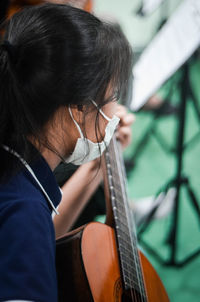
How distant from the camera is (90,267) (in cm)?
68

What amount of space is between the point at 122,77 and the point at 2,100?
0.22 m

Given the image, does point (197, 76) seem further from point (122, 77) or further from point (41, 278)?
point (41, 278)

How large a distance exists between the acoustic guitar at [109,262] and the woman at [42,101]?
0.11 metres

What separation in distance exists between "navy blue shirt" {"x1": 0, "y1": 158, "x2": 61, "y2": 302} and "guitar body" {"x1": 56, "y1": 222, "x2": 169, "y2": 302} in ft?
0.40

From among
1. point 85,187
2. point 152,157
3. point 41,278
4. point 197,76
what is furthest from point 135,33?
point 41,278

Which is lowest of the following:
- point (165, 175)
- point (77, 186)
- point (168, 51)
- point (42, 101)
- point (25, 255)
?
point (165, 175)

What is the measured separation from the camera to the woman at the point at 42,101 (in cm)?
52

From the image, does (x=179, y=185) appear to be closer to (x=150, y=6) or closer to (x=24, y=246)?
(x=150, y=6)

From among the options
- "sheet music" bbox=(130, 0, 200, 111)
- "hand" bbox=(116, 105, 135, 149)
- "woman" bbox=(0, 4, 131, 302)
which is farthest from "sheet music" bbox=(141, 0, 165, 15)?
"woman" bbox=(0, 4, 131, 302)

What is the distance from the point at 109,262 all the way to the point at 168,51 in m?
0.68

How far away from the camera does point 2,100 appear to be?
1.95ft

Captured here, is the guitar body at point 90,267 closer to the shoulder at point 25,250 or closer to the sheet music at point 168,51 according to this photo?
the shoulder at point 25,250

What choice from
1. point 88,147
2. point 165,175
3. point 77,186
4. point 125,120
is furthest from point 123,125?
point 165,175

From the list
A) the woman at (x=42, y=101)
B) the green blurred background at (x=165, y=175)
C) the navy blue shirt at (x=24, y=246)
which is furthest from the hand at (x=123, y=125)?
the navy blue shirt at (x=24, y=246)
